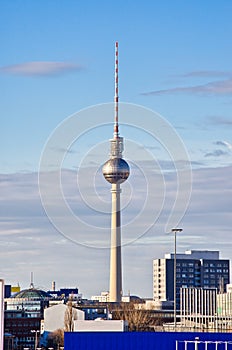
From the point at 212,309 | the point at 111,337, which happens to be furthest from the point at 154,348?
the point at 212,309

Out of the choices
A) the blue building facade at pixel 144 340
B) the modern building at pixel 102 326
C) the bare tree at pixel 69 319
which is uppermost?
the bare tree at pixel 69 319

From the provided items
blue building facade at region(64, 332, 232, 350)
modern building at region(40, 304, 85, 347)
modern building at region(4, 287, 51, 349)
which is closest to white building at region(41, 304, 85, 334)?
modern building at region(40, 304, 85, 347)

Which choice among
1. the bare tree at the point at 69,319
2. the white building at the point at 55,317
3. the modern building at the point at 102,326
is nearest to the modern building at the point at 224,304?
the bare tree at the point at 69,319

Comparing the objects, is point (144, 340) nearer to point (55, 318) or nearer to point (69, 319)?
point (69, 319)

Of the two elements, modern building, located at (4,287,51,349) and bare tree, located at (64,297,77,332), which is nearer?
bare tree, located at (64,297,77,332)

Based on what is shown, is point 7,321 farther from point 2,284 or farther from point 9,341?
point 2,284

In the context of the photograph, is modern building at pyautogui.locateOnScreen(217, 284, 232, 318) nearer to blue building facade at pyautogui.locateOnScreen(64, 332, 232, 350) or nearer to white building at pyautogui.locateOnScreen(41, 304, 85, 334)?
white building at pyautogui.locateOnScreen(41, 304, 85, 334)

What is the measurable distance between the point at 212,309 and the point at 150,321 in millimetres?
25534

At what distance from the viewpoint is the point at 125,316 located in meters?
159

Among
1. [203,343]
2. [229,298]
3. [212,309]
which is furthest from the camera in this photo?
[229,298]

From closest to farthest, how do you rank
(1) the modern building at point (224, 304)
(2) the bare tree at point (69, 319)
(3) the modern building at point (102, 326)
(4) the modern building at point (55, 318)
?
(3) the modern building at point (102, 326) → (2) the bare tree at point (69, 319) → (1) the modern building at point (224, 304) → (4) the modern building at point (55, 318)

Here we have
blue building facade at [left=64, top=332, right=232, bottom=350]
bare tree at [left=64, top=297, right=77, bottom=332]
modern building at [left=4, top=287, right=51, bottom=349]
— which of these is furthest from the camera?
modern building at [left=4, top=287, right=51, bottom=349]

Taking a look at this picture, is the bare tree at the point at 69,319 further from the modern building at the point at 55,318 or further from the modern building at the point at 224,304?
the modern building at the point at 224,304

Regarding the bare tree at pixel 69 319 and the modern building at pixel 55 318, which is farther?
the modern building at pixel 55 318
